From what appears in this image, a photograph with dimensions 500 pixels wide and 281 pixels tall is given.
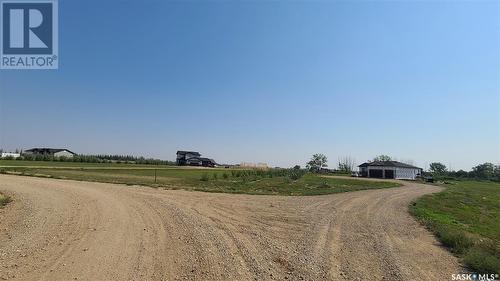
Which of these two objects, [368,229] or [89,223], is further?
[368,229]

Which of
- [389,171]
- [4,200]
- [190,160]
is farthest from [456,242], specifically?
[190,160]

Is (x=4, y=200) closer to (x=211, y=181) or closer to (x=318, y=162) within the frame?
(x=211, y=181)

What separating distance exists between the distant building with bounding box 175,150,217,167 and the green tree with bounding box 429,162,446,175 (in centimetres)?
7339

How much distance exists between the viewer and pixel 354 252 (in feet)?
30.0

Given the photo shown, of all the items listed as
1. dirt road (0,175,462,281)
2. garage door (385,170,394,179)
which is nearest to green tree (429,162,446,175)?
garage door (385,170,394,179)

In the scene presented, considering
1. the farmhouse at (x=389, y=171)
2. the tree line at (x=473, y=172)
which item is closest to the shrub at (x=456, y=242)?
the farmhouse at (x=389, y=171)

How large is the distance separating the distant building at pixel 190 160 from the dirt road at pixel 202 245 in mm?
110558

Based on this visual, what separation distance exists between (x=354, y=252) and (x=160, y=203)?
9426 mm

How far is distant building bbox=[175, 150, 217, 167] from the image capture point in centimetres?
12538

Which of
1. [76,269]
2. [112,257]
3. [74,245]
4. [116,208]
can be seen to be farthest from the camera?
[116,208]

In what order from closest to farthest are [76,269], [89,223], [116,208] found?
1. [76,269]
2. [89,223]
3. [116,208]

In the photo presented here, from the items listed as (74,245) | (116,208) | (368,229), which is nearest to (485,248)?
(368,229)

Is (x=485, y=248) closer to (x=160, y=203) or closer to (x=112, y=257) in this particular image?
(x=112, y=257)

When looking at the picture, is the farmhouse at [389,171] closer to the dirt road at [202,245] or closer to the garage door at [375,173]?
the garage door at [375,173]
